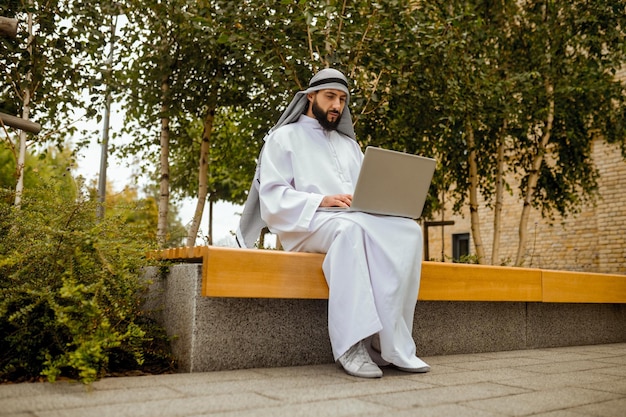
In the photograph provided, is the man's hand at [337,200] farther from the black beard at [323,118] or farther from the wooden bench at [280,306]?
the black beard at [323,118]

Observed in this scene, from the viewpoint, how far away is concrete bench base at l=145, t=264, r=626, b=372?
133 inches

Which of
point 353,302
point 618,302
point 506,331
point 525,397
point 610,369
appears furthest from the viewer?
point 618,302

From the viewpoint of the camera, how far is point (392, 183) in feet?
11.8

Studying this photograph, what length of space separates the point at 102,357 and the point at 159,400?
0.47 meters

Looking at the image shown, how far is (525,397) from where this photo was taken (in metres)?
2.82

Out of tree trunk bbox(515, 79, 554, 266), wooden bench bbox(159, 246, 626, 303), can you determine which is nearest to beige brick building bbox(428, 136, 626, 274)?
Answer: tree trunk bbox(515, 79, 554, 266)

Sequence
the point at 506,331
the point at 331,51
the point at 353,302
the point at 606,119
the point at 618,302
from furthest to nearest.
Answer: 1. the point at 606,119
2. the point at 331,51
3. the point at 618,302
4. the point at 506,331
5. the point at 353,302

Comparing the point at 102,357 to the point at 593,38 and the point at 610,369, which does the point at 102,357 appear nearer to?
the point at 610,369

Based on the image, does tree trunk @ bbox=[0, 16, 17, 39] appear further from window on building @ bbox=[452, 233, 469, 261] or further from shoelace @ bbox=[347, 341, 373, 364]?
window on building @ bbox=[452, 233, 469, 261]

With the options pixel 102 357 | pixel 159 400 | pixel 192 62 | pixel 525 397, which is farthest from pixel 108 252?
pixel 192 62

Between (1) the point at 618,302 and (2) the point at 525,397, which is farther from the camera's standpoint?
(1) the point at 618,302

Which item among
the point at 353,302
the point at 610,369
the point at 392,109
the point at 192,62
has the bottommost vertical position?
the point at 610,369

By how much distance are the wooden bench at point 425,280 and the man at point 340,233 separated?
19 cm

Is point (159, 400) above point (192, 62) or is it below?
below
